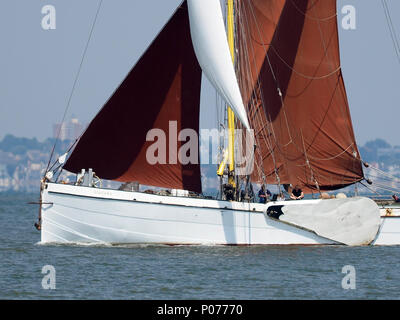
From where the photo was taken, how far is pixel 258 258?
39156mm

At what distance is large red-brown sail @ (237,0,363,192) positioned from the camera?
45094 millimetres

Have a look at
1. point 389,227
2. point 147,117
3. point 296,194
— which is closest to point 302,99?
point 296,194

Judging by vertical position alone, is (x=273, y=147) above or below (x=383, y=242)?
above

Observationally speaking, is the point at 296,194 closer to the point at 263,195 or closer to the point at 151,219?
the point at 263,195

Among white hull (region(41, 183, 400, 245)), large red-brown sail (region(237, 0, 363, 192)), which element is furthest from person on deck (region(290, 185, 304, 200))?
large red-brown sail (region(237, 0, 363, 192))

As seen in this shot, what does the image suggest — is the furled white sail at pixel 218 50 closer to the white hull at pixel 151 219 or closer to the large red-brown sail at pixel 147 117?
the large red-brown sail at pixel 147 117

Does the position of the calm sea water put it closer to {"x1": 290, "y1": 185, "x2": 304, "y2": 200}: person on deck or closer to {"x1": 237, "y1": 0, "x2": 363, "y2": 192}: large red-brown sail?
{"x1": 290, "y1": 185, "x2": 304, "y2": 200}: person on deck

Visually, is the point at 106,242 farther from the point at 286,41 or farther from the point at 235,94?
the point at 286,41

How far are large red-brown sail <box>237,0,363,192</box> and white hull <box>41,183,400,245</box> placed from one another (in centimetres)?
381

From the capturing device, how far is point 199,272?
36062 mm

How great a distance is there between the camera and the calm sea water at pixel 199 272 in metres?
32.6
